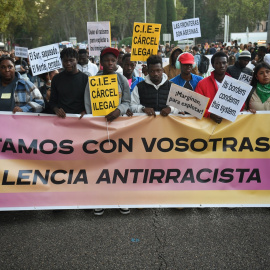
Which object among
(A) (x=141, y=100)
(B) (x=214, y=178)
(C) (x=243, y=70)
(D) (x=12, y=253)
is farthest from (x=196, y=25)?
(D) (x=12, y=253)

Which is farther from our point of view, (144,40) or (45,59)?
(144,40)

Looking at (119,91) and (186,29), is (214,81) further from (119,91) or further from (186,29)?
(186,29)

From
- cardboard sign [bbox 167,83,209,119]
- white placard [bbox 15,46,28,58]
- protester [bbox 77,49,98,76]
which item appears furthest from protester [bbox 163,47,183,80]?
white placard [bbox 15,46,28,58]

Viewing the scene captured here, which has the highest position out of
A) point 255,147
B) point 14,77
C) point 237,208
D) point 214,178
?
point 14,77

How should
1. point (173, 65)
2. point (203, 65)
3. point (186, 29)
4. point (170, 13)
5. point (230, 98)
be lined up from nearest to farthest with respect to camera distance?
1. point (230, 98)
2. point (173, 65)
3. point (186, 29)
4. point (203, 65)
5. point (170, 13)

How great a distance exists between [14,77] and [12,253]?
2.26 m

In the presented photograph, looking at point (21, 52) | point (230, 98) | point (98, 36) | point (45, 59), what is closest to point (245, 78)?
point (230, 98)

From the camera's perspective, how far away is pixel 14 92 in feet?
15.7

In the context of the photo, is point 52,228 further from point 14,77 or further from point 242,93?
point 242,93

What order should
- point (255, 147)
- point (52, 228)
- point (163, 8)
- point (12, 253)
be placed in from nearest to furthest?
point (12, 253), point (52, 228), point (255, 147), point (163, 8)

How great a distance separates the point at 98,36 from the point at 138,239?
17.3 feet

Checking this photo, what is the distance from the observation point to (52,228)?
4.26 meters

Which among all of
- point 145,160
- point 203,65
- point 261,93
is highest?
point 261,93

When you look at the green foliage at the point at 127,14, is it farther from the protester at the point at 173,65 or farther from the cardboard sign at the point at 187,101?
the cardboard sign at the point at 187,101
